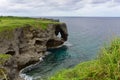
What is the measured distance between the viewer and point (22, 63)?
53562 millimetres

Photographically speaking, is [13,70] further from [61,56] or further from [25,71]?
[61,56]

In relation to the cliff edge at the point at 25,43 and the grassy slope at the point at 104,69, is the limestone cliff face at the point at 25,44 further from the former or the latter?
the grassy slope at the point at 104,69

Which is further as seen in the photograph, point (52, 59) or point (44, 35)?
point (44, 35)

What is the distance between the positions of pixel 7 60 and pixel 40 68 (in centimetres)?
1618

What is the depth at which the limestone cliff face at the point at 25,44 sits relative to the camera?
141 feet

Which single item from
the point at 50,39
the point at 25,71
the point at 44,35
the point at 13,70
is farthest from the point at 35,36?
the point at 13,70

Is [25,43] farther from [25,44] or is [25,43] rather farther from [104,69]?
[104,69]

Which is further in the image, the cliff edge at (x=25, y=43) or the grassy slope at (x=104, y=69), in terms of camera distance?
the cliff edge at (x=25, y=43)

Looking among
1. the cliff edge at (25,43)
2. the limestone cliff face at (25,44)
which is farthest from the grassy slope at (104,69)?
the limestone cliff face at (25,44)

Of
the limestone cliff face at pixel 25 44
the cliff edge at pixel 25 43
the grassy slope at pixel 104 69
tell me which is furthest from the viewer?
the limestone cliff face at pixel 25 44

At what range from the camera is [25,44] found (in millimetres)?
61688

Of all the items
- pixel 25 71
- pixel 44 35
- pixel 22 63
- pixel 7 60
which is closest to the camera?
pixel 7 60

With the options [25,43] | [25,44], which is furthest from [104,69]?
[25,43]

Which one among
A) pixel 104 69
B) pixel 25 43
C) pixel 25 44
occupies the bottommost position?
pixel 25 44
